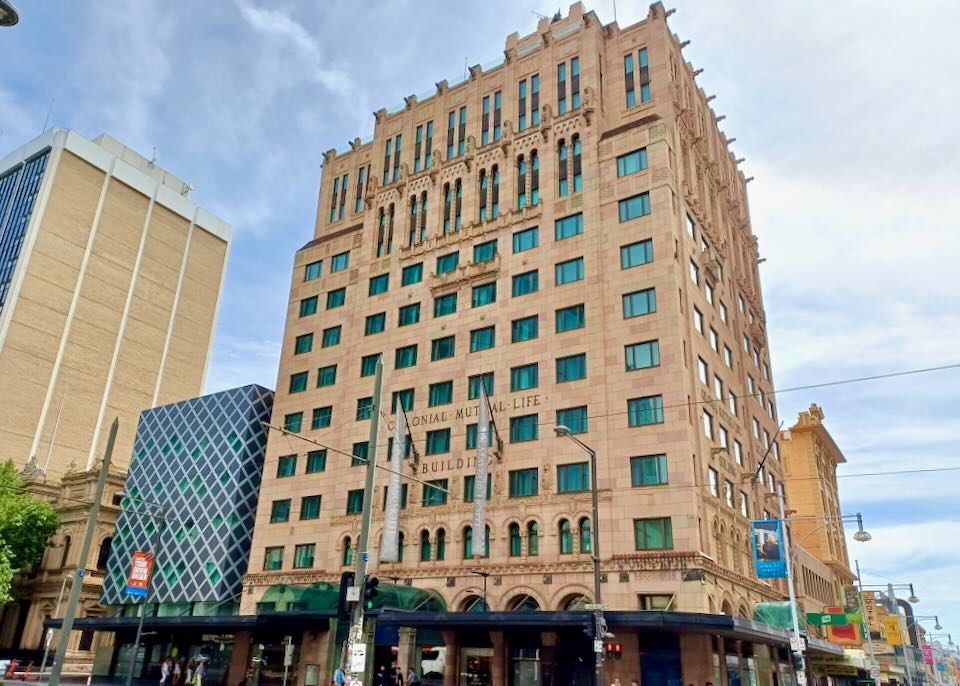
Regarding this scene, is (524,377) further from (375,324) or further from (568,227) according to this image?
(375,324)

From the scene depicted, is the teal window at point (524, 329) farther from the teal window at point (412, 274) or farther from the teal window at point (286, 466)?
the teal window at point (286, 466)

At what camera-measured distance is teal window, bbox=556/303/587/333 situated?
44188mm

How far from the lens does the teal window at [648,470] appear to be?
3803cm

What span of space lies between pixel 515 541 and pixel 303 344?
2557 cm

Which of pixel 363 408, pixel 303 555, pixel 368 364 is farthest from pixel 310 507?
pixel 368 364

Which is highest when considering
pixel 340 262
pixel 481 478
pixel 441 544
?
pixel 340 262

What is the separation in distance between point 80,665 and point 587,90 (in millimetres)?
58617

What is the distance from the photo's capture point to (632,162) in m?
46.6

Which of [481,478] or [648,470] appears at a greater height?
[481,478]

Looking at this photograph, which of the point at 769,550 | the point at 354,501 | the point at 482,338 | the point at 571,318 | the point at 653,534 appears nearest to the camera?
the point at 769,550

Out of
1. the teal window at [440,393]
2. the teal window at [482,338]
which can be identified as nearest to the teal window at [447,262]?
the teal window at [482,338]

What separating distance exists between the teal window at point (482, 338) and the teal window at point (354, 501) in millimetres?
11972

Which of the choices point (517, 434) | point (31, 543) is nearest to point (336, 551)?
point (517, 434)

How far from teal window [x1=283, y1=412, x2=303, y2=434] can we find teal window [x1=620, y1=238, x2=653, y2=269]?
2621cm
